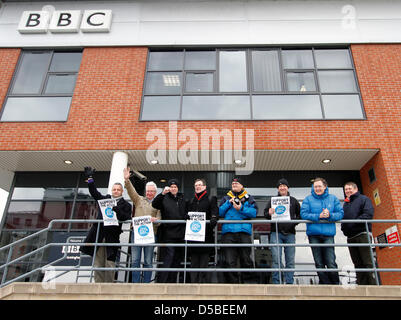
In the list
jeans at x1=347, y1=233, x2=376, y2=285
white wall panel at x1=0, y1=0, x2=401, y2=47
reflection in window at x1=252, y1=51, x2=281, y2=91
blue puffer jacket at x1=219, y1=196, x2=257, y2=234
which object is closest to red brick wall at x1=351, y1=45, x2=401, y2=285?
white wall panel at x1=0, y1=0, x2=401, y2=47

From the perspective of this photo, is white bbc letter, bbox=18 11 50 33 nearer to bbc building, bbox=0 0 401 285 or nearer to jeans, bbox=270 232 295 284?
bbc building, bbox=0 0 401 285

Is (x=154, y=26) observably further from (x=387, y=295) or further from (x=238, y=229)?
(x=387, y=295)

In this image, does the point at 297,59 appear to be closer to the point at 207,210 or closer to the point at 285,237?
the point at 285,237

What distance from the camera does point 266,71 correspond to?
9773 mm

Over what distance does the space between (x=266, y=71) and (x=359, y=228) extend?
18.3ft

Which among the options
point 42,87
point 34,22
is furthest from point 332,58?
point 34,22

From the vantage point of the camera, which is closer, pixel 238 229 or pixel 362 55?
pixel 238 229

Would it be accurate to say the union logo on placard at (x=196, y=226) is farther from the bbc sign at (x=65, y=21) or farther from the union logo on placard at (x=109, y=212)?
the bbc sign at (x=65, y=21)

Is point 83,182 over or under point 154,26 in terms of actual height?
under

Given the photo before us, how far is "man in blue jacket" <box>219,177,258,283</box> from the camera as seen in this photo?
18.6 feet

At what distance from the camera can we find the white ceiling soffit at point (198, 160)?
8.84 meters

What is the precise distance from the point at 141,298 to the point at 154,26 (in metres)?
8.29
